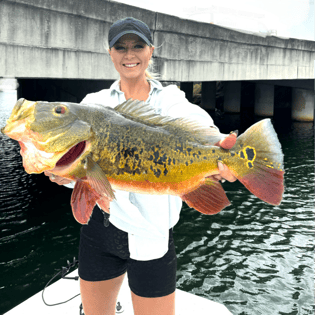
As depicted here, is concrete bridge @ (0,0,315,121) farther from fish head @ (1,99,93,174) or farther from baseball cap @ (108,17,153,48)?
fish head @ (1,99,93,174)

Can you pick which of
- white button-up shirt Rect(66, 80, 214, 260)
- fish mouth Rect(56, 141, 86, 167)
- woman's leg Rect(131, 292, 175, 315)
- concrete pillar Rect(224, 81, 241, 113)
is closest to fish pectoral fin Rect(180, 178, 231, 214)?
white button-up shirt Rect(66, 80, 214, 260)

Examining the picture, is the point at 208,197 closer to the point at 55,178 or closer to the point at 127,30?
the point at 55,178

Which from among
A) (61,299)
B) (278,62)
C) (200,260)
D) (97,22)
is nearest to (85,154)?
(61,299)

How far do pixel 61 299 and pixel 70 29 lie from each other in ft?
24.7

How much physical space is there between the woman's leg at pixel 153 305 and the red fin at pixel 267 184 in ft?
4.04

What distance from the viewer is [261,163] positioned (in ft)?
7.16

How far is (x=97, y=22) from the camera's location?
1016cm

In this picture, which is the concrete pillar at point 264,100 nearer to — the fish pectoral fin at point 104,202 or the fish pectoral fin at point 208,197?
the fish pectoral fin at point 208,197

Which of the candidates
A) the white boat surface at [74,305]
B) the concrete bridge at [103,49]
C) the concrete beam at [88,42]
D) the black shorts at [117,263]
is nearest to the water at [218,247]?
the white boat surface at [74,305]

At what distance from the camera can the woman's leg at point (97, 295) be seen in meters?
2.89

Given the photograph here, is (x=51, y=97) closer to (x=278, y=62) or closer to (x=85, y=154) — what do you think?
(x=278, y=62)

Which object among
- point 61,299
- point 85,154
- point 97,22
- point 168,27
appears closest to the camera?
point 85,154

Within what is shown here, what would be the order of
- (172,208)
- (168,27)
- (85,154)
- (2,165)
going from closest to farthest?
(85,154) → (172,208) → (168,27) → (2,165)

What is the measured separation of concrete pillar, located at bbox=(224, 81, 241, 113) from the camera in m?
35.4
